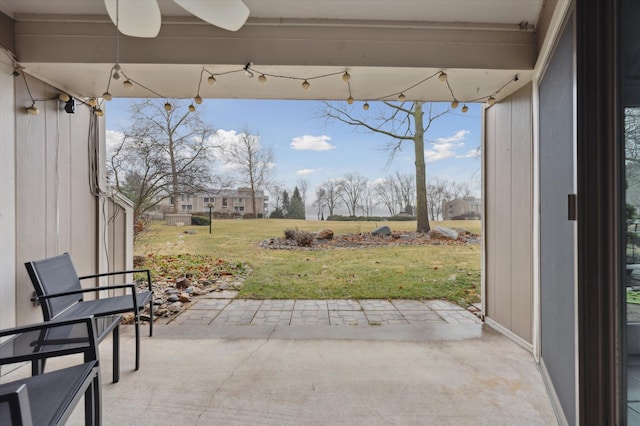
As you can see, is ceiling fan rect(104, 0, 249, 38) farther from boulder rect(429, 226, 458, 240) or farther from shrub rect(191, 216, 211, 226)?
boulder rect(429, 226, 458, 240)

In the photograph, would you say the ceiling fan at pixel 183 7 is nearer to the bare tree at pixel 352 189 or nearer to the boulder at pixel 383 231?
the bare tree at pixel 352 189

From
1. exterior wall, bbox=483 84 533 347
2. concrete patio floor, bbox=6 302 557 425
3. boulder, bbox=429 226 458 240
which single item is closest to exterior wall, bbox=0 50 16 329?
concrete patio floor, bbox=6 302 557 425

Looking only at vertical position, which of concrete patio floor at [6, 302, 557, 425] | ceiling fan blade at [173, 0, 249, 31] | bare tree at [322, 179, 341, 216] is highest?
ceiling fan blade at [173, 0, 249, 31]

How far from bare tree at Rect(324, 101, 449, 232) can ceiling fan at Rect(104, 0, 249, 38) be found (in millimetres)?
2668

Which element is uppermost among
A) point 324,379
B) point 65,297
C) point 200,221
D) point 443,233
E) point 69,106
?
point 69,106

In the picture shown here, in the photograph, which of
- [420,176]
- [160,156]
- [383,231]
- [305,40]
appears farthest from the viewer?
[383,231]

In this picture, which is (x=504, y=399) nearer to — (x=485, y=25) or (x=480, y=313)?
(x=480, y=313)

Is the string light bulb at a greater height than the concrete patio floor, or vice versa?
the string light bulb

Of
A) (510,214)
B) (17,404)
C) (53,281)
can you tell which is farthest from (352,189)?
(17,404)

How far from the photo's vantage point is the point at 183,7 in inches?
47.3

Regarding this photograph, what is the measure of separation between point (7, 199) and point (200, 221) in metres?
2.06

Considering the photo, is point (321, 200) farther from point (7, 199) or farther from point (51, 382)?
point (51, 382)

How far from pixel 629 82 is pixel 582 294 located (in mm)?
840

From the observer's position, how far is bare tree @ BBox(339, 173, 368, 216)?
398cm
